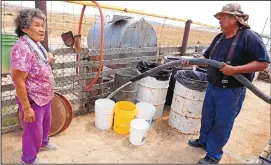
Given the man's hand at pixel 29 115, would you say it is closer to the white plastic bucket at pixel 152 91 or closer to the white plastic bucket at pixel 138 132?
the white plastic bucket at pixel 138 132

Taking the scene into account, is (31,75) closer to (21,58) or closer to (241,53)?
(21,58)

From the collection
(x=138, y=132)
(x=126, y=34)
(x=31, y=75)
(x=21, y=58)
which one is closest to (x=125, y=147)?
(x=138, y=132)

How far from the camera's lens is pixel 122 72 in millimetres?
4516

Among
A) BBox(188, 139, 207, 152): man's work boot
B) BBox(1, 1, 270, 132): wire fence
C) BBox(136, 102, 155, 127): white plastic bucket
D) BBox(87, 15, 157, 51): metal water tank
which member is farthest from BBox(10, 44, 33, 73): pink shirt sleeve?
BBox(188, 139, 207, 152): man's work boot

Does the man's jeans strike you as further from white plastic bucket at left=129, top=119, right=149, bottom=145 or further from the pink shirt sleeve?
the pink shirt sleeve

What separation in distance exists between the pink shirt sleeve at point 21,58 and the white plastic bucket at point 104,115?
1.66 meters

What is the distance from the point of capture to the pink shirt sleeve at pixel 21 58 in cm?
219

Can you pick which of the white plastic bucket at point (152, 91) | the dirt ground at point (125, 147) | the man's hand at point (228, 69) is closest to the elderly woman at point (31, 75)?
the dirt ground at point (125, 147)

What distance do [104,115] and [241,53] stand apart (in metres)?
2.31

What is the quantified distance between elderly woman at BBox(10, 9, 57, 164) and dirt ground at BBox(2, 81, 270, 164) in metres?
0.55

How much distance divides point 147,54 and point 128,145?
2469 millimetres

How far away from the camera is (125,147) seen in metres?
3.50

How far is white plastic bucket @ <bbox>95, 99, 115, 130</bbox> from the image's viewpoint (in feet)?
12.3

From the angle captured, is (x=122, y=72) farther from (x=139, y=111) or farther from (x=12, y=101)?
(x=12, y=101)
